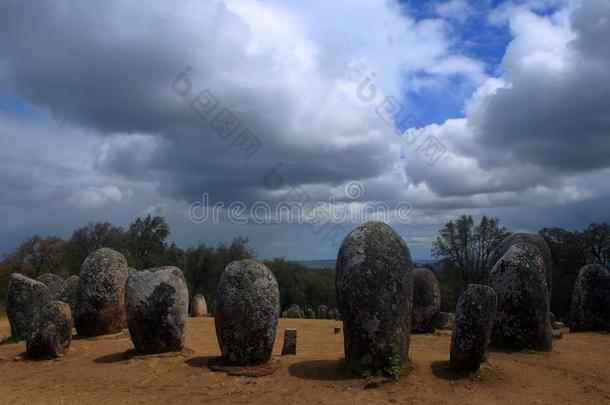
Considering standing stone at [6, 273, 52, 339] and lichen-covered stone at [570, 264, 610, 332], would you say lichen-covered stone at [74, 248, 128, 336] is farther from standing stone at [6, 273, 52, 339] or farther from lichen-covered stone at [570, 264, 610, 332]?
lichen-covered stone at [570, 264, 610, 332]

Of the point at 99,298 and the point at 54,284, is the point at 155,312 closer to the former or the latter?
the point at 99,298

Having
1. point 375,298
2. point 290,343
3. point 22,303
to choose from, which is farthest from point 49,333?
point 375,298

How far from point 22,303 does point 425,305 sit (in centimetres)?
1465

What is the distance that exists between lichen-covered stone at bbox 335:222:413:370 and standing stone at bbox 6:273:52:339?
12038 millimetres

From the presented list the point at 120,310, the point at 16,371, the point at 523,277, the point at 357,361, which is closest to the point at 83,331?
the point at 120,310

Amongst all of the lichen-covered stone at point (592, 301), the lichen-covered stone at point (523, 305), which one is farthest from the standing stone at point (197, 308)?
the lichen-covered stone at point (592, 301)

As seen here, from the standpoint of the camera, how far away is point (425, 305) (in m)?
18.7

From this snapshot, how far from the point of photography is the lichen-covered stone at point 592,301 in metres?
19.7

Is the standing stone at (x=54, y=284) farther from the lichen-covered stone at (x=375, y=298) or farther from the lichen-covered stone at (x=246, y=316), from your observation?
the lichen-covered stone at (x=375, y=298)

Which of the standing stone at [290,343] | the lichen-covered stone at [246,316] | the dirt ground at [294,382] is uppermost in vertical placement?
the lichen-covered stone at [246,316]

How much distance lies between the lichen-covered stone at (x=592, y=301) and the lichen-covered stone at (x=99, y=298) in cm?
1801

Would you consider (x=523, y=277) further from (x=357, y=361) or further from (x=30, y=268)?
(x=30, y=268)

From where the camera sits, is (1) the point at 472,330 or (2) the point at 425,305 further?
(2) the point at 425,305

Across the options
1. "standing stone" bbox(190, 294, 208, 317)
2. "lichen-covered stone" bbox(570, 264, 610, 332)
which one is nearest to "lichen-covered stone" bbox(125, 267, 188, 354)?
"lichen-covered stone" bbox(570, 264, 610, 332)
